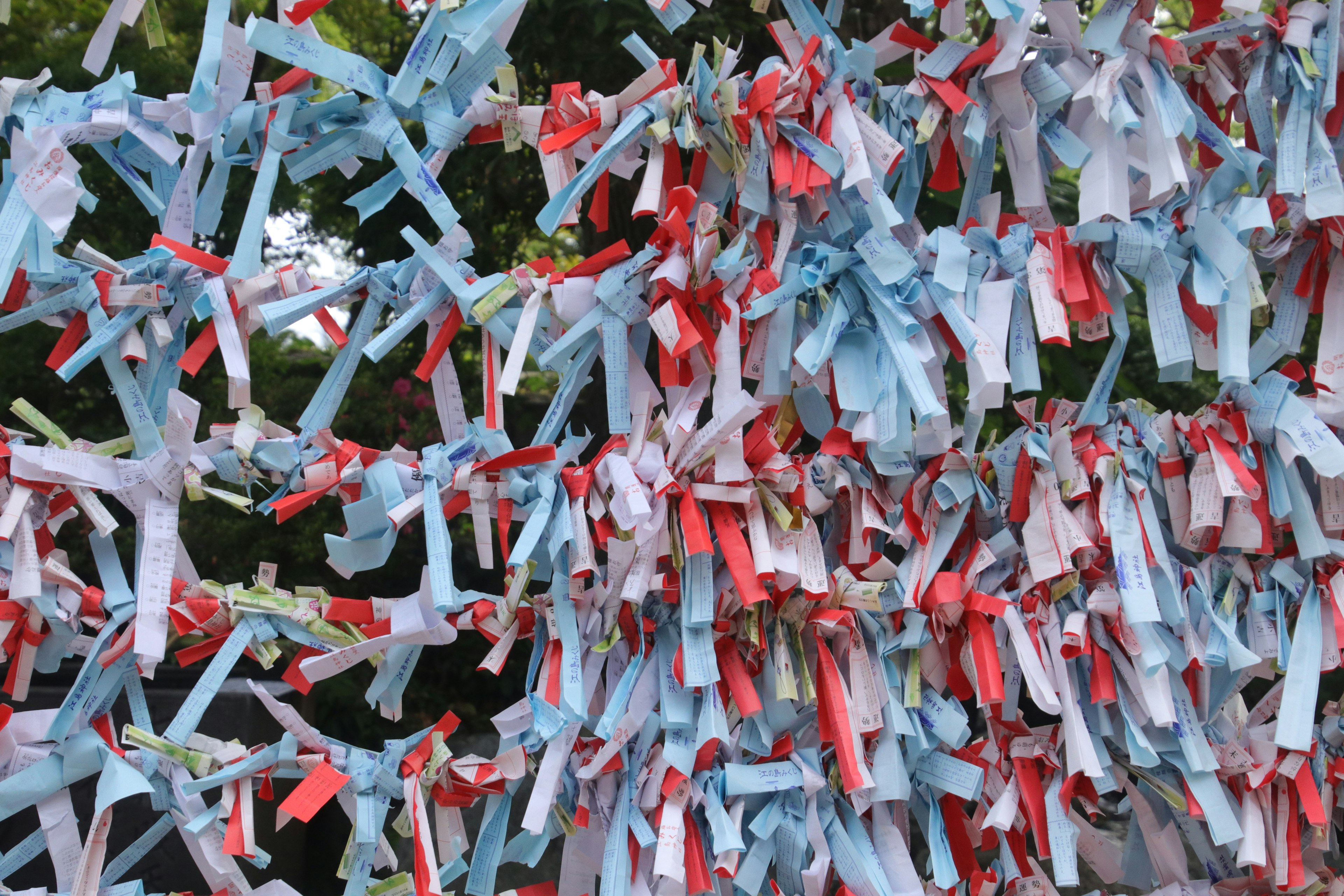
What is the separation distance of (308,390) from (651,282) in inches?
48.8

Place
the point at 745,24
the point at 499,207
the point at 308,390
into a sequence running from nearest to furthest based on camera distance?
the point at 745,24 → the point at 499,207 → the point at 308,390

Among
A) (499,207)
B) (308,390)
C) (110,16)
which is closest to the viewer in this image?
(110,16)

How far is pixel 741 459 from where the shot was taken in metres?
0.60

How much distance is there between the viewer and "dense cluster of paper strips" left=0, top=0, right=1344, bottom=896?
1.97 ft

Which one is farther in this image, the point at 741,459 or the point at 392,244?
the point at 392,244

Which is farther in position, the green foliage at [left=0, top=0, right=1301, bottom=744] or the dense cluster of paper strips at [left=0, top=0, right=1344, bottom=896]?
the green foliage at [left=0, top=0, right=1301, bottom=744]

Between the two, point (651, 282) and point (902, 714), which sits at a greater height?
point (651, 282)

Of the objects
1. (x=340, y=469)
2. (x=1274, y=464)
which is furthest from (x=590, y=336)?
(x=1274, y=464)

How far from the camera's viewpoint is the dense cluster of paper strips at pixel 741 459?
60 cm

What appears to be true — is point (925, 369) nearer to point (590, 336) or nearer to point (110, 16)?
point (590, 336)

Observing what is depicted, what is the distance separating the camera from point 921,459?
69cm

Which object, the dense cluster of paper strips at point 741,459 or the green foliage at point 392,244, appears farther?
the green foliage at point 392,244

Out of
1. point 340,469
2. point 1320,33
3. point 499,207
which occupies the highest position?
point 1320,33

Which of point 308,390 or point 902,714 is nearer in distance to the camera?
point 902,714
